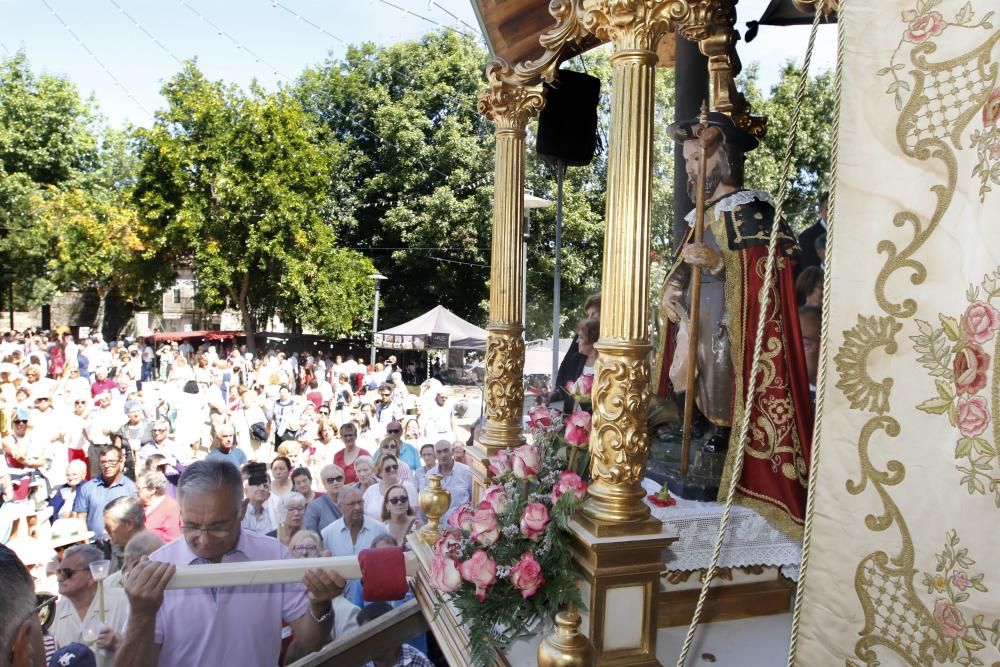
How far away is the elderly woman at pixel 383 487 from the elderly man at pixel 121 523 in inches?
74.4

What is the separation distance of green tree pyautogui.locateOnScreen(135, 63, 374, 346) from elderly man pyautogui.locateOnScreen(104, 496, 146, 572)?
72.0 feet

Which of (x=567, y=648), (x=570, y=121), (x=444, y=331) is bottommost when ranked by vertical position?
(x=567, y=648)

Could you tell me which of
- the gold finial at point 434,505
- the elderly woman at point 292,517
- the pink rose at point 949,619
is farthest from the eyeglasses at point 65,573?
the pink rose at point 949,619

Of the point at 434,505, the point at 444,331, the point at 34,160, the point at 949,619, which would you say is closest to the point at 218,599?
the point at 434,505

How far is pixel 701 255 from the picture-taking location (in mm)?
3332

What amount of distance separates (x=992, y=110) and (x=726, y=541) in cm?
220

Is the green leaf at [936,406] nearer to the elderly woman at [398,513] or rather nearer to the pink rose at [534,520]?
the pink rose at [534,520]

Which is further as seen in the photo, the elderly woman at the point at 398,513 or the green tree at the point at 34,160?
the green tree at the point at 34,160

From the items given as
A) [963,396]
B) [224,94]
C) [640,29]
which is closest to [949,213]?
[963,396]

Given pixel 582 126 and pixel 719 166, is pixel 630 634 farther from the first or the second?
pixel 582 126

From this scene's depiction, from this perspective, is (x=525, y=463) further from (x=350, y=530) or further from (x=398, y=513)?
(x=398, y=513)

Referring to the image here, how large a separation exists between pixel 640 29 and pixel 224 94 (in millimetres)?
27189

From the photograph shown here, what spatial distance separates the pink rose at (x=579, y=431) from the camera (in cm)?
307

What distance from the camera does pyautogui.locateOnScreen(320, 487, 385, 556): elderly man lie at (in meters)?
5.36
